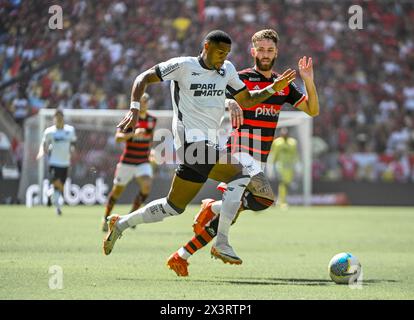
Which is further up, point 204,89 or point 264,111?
point 204,89

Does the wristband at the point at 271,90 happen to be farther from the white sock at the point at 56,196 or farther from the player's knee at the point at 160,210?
the white sock at the point at 56,196

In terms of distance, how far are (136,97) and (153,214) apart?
1.24m

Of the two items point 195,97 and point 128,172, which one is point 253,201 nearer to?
point 195,97

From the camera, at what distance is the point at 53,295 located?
7.28m

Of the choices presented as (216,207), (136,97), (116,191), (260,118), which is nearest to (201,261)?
(216,207)

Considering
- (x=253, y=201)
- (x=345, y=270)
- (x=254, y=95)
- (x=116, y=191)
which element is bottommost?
(x=345, y=270)

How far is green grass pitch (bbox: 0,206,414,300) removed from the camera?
781 cm

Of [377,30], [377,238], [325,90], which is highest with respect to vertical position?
[377,30]

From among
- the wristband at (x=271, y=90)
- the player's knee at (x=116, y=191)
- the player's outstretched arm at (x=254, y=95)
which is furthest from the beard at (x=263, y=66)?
the player's knee at (x=116, y=191)

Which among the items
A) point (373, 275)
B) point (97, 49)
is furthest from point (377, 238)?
point (97, 49)

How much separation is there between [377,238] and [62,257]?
22.0ft

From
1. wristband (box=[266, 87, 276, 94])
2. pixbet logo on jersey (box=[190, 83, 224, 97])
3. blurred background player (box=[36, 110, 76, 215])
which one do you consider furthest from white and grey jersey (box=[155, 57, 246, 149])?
blurred background player (box=[36, 110, 76, 215])

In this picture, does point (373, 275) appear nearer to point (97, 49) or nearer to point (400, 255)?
point (400, 255)

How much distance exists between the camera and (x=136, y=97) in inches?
338
